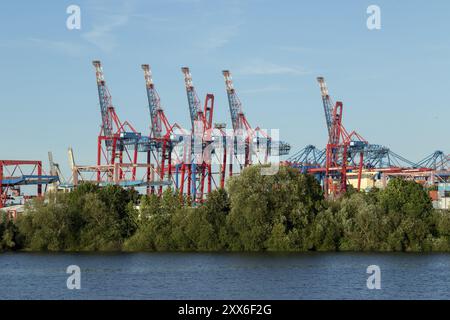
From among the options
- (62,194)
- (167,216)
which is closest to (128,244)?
(167,216)

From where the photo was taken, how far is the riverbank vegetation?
67688 mm

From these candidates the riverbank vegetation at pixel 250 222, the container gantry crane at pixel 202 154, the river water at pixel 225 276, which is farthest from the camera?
the container gantry crane at pixel 202 154

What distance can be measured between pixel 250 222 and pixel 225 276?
1995cm

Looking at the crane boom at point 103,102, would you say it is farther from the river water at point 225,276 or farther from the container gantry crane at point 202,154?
the river water at point 225,276

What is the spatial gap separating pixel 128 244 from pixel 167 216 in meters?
4.14

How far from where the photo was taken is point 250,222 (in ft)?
221

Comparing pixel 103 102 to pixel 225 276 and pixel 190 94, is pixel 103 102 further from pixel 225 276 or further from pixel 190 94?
pixel 225 276

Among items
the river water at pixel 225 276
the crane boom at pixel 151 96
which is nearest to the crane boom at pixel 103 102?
the crane boom at pixel 151 96

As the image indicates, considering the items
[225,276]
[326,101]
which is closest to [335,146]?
[326,101]

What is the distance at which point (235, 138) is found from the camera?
Answer: 11538 cm

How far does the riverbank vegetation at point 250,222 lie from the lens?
67.7m

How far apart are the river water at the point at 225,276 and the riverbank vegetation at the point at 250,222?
175 inches
